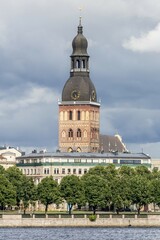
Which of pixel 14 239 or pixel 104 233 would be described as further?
pixel 104 233

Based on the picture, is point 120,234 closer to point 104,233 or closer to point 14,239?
point 104,233

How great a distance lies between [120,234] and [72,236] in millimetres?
8757

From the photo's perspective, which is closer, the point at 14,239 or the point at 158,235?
the point at 14,239

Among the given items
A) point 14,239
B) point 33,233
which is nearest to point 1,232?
point 33,233

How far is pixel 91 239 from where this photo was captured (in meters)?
182

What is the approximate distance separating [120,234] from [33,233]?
1144 centimetres

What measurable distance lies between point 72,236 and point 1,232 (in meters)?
12.7

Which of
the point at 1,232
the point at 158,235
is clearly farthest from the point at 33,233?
the point at 158,235

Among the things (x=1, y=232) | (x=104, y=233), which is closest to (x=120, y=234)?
(x=104, y=233)

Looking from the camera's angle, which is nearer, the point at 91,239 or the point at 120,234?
the point at 91,239

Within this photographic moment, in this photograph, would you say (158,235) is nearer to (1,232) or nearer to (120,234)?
(120,234)

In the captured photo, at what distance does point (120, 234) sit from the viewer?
7667 inches

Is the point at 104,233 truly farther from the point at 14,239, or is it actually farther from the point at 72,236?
the point at 14,239

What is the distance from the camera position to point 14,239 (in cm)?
17888
